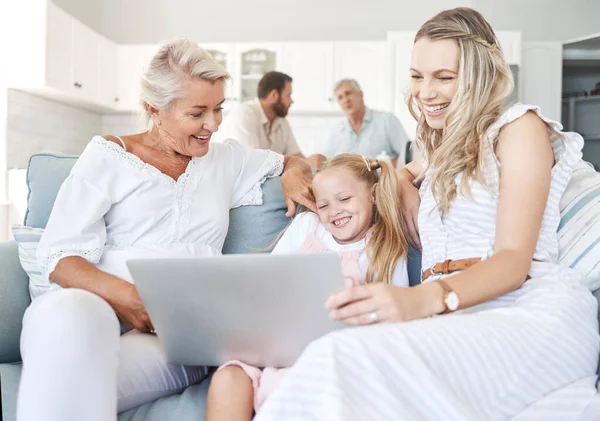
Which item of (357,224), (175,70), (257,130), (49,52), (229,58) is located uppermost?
(229,58)

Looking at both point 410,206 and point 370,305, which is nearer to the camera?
point 370,305

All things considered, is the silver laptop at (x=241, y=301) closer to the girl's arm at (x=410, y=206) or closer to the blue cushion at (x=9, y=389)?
the blue cushion at (x=9, y=389)

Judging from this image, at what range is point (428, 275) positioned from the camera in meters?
1.45

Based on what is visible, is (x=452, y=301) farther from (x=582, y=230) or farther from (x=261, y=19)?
(x=261, y=19)

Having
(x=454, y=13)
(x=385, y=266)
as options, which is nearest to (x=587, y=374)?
(x=385, y=266)

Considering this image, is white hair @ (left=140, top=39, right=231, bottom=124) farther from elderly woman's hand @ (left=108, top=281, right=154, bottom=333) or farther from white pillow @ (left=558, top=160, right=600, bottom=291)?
white pillow @ (left=558, top=160, right=600, bottom=291)

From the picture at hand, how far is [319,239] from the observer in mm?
1775

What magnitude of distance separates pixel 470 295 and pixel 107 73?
17.5 feet

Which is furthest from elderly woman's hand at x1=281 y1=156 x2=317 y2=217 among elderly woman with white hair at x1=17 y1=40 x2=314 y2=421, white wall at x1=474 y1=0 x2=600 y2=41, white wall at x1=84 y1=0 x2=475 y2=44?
white wall at x1=474 y1=0 x2=600 y2=41

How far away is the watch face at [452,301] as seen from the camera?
117 centimetres

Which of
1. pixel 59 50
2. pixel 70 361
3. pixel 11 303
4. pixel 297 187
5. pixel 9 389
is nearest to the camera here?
pixel 70 361

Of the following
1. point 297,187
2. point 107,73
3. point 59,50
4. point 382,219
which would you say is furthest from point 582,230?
point 107,73

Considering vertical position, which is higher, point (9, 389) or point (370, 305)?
point (370, 305)

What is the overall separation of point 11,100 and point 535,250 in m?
4.38
